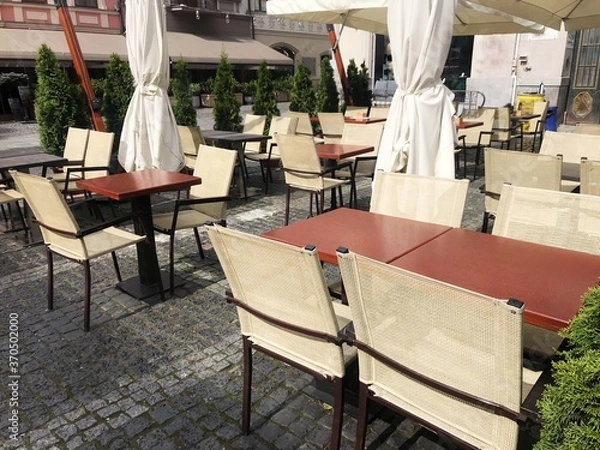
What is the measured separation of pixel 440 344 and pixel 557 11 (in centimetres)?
622

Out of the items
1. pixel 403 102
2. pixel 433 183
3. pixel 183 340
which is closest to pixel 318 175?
pixel 403 102

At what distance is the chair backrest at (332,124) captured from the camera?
774cm

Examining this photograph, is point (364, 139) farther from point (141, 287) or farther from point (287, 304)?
point (287, 304)

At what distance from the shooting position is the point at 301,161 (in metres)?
4.73

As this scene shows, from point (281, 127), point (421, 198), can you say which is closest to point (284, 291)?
point (421, 198)

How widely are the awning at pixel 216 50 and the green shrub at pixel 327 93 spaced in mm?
12287

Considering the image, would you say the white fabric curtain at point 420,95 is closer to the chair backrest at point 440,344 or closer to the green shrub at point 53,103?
the chair backrest at point 440,344

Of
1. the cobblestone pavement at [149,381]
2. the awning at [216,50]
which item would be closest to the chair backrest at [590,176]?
the cobblestone pavement at [149,381]

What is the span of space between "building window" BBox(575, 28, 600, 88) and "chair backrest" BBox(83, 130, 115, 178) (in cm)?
1224

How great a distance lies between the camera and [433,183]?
2.68 metres

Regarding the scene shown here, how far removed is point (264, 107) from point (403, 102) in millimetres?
5445

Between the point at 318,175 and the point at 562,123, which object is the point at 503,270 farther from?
the point at 562,123

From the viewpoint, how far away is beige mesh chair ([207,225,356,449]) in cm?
161

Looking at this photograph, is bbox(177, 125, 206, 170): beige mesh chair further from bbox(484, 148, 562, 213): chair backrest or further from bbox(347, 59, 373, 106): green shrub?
bbox(347, 59, 373, 106): green shrub
